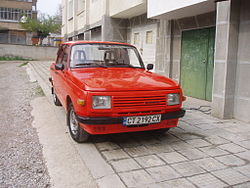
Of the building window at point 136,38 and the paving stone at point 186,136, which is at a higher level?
the building window at point 136,38

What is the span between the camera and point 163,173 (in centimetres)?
356

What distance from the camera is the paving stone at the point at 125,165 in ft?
12.0

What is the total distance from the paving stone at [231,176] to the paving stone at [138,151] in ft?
3.56

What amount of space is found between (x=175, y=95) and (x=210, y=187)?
1.66 meters

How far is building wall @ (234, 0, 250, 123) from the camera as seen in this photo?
6.07 meters

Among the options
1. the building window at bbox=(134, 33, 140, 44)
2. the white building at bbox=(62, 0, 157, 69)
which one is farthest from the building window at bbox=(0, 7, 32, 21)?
the building window at bbox=(134, 33, 140, 44)

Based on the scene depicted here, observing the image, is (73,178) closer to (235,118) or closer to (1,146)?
(1,146)

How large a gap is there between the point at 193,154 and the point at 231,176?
31.2 inches

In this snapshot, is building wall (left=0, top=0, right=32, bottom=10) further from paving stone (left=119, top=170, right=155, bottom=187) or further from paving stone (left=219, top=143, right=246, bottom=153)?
paving stone (left=119, top=170, right=155, bottom=187)

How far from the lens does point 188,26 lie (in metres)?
9.02

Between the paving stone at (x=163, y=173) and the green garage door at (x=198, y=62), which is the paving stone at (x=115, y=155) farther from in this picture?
the green garage door at (x=198, y=62)

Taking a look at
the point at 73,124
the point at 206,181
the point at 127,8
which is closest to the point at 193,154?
the point at 206,181

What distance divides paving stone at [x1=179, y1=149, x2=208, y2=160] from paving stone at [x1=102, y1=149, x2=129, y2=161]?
0.93 meters

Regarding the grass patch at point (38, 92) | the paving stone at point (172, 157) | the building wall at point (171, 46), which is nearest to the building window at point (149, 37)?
the building wall at point (171, 46)
